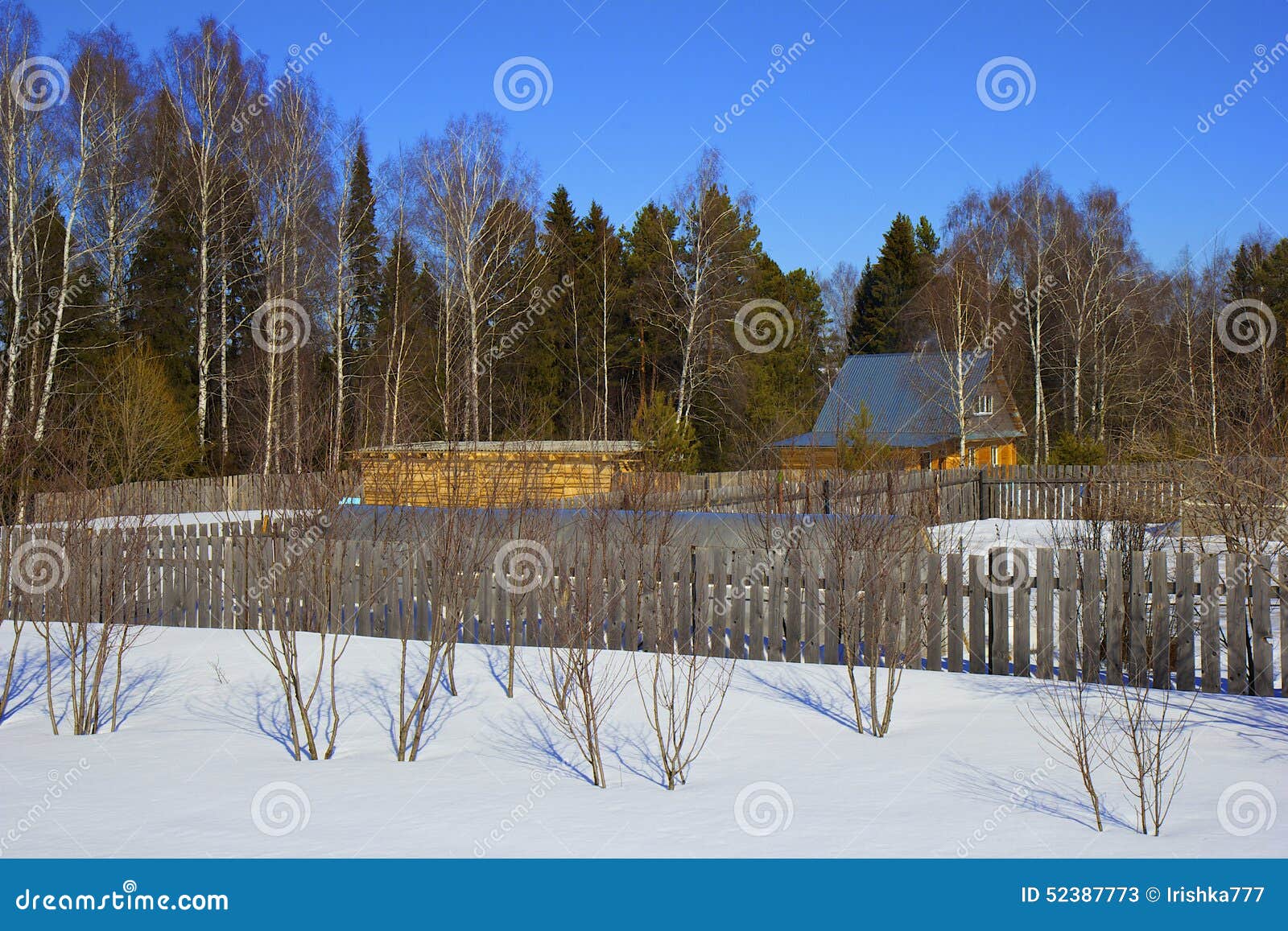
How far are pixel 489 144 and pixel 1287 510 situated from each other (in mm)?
22972

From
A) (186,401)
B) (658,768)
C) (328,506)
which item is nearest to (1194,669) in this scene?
(658,768)

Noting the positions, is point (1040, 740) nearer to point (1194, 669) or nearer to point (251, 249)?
point (1194, 669)

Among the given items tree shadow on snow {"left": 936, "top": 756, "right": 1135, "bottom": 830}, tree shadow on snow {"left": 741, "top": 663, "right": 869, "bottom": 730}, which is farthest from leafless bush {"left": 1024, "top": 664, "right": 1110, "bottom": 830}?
tree shadow on snow {"left": 741, "top": 663, "right": 869, "bottom": 730}

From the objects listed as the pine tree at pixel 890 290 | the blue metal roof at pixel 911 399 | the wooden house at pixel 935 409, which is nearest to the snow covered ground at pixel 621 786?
the wooden house at pixel 935 409

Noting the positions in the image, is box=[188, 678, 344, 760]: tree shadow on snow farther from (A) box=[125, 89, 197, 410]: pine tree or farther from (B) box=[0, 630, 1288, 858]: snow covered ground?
(A) box=[125, 89, 197, 410]: pine tree

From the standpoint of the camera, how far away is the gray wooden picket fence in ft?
21.0

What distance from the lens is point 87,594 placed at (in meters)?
6.28

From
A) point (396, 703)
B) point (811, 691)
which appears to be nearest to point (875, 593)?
point (811, 691)

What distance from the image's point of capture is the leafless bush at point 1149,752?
4.19 meters

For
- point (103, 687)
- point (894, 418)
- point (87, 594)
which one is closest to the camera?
point (87, 594)

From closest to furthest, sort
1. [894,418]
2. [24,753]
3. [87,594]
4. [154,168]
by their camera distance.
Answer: [24,753]
[87,594]
[154,168]
[894,418]

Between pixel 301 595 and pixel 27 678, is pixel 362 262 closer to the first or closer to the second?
pixel 27 678

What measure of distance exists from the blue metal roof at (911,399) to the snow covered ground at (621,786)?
71.6ft

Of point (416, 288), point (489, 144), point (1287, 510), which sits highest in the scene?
point (489, 144)
